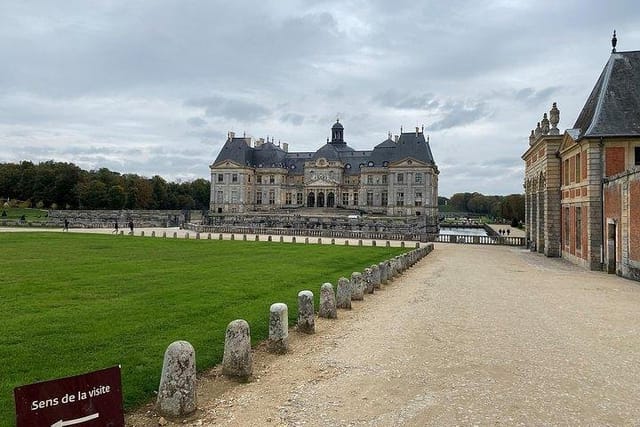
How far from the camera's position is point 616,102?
71.1ft

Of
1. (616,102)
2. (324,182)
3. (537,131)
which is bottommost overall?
(616,102)

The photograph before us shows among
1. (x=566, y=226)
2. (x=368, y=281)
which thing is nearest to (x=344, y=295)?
(x=368, y=281)

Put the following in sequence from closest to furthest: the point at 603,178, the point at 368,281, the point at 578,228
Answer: the point at 368,281
the point at 603,178
the point at 578,228

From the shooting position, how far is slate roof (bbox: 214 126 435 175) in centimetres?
7756

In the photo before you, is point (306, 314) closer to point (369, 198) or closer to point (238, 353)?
point (238, 353)

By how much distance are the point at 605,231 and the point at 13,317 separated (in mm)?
21119

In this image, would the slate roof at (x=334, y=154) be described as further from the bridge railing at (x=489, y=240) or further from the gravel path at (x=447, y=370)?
the gravel path at (x=447, y=370)

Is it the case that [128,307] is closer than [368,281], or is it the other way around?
[128,307]

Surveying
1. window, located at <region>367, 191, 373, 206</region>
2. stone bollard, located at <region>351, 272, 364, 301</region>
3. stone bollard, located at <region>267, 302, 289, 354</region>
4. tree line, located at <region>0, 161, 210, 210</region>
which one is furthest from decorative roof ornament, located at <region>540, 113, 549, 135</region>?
tree line, located at <region>0, 161, 210, 210</region>

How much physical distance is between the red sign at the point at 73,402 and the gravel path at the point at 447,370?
1198 millimetres

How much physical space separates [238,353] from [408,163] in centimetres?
7233

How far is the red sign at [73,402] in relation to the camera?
334 centimetres

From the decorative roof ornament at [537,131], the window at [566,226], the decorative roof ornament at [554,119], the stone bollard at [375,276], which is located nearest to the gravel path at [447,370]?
the stone bollard at [375,276]

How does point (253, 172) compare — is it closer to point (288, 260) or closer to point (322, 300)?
Answer: point (288, 260)
